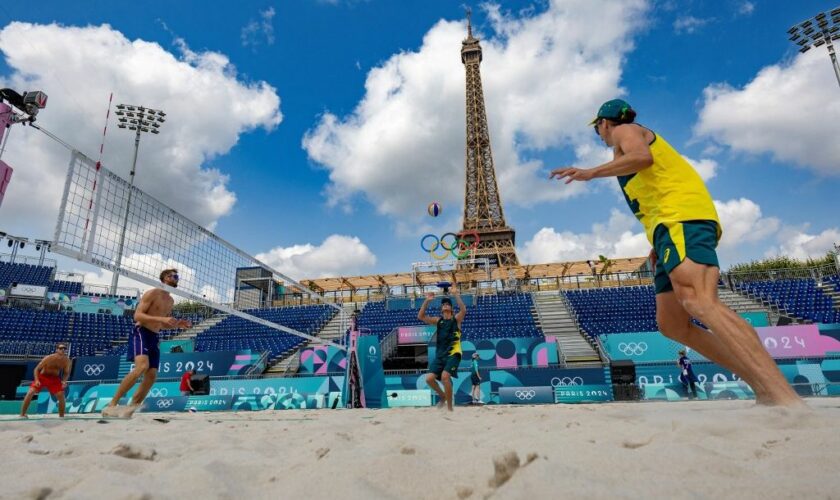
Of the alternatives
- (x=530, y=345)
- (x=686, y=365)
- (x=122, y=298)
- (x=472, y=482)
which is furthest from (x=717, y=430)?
(x=122, y=298)

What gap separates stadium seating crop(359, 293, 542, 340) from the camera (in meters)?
16.7

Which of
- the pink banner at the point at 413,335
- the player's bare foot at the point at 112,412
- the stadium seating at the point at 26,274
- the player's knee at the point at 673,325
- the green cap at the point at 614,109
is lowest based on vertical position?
the player's bare foot at the point at 112,412

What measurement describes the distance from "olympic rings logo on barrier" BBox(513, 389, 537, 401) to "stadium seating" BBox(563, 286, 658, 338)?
6348 mm

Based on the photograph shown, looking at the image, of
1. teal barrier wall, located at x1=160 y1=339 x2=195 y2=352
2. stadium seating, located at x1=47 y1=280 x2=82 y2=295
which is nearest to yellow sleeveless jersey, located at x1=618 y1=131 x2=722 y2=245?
teal barrier wall, located at x1=160 y1=339 x2=195 y2=352

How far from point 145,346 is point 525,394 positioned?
322 inches

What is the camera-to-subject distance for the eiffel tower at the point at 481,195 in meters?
38.3

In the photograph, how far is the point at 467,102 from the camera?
46406 millimetres

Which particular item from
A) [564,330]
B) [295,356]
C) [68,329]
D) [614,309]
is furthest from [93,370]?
[614,309]

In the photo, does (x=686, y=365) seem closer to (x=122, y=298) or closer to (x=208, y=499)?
(x=208, y=499)

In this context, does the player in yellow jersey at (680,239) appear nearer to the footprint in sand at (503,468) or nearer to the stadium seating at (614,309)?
the footprint in sand at (503,468)

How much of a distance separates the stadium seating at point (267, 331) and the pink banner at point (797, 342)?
15.9m

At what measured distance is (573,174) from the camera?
2561mm

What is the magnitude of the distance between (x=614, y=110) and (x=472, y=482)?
97.1 inches

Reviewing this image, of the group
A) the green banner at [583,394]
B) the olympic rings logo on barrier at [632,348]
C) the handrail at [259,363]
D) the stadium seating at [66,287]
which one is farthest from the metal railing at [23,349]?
the olympic rings logo on barrier at [632,348]
